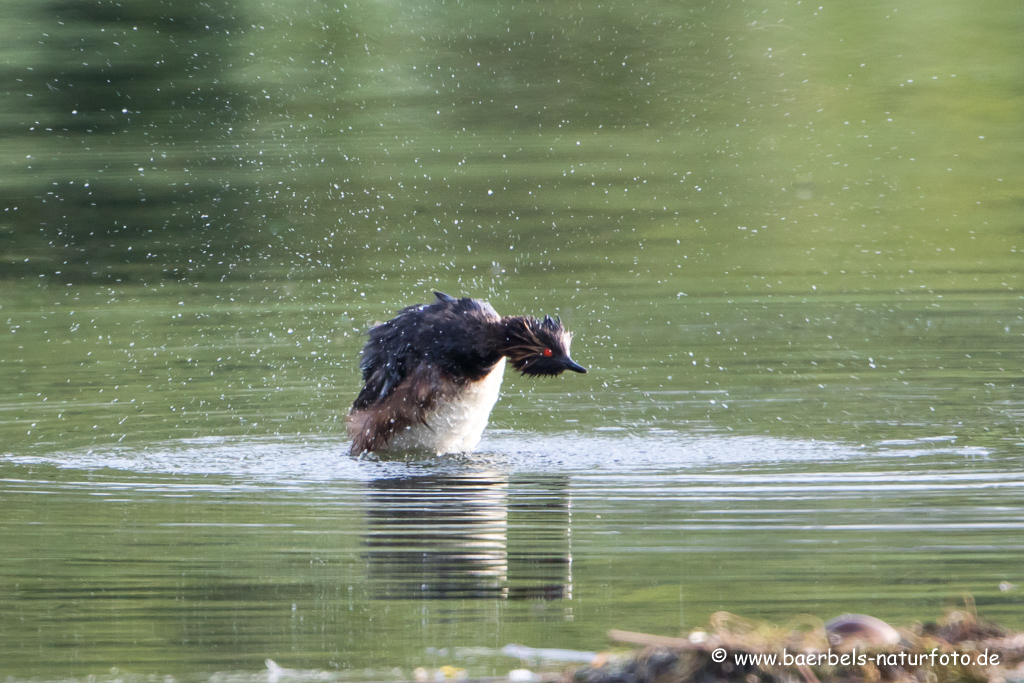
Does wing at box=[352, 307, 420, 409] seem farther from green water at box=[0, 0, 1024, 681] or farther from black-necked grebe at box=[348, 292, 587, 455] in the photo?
green water at box=[0, 0, 1024, 681]

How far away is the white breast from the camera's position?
9.13m

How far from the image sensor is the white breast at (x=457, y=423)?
30.0 ft

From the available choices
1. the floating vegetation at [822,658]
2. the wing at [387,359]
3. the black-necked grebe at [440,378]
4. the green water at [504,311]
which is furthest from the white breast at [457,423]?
the floating vegetation at [822,658]

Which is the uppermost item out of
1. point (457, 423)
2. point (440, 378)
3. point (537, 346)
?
point (537, 346)


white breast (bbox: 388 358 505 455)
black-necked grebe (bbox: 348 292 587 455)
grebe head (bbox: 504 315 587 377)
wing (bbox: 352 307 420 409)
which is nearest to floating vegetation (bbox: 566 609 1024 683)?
grebe head (bbox: 504 315 587 377)

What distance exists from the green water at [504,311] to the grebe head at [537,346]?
53 cm

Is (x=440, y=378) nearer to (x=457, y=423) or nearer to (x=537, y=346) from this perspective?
(x=457, y=423)

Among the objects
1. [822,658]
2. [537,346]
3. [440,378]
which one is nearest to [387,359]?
[440,378]

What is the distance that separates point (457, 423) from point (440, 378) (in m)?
0.26

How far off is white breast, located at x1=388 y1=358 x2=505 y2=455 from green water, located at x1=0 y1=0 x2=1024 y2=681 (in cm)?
17

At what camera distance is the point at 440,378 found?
9.12 metres

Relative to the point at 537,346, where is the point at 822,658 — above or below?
below

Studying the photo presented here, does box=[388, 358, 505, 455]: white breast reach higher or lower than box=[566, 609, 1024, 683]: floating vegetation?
lower

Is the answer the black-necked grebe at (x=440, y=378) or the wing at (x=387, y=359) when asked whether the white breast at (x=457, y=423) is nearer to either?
the black-necked grebe at (x=440, y=378)
